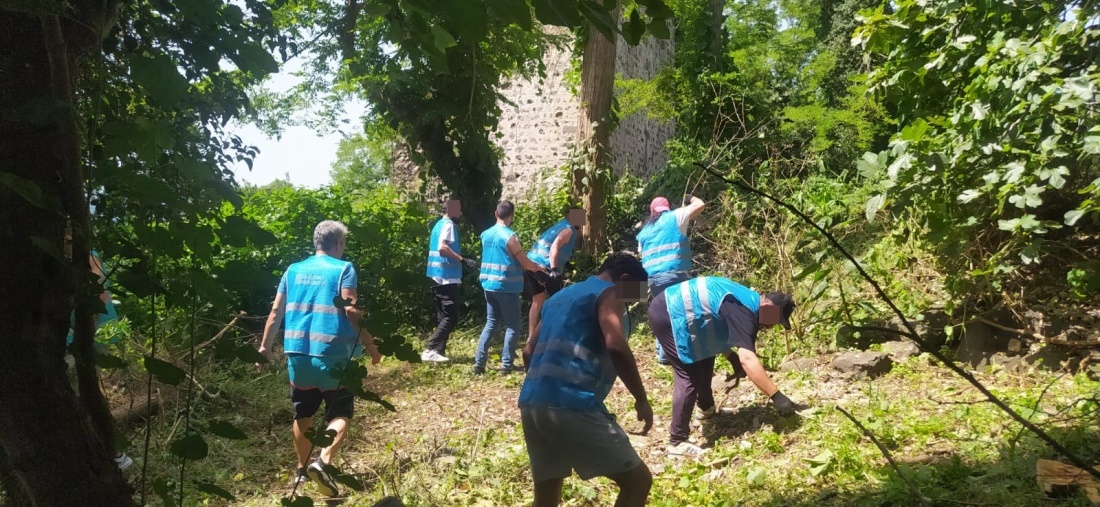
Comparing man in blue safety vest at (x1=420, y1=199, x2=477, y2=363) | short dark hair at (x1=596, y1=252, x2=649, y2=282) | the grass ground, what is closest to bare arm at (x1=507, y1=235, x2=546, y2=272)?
man in blue safety vest at (x1=420, y1=199, x2=477, y2=363)

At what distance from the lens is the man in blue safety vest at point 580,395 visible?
3.07 metres

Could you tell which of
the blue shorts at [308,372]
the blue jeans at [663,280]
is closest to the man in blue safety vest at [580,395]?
the blue shorts at [308,372]

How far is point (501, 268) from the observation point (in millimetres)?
7117

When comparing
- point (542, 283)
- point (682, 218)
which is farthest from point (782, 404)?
point (542, 283)

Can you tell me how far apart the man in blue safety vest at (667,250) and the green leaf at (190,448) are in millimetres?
5367

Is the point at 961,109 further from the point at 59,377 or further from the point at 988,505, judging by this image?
the point at 59,377

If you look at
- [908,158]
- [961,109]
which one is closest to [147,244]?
[908,158]

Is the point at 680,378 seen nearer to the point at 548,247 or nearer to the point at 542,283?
the point at 542,283

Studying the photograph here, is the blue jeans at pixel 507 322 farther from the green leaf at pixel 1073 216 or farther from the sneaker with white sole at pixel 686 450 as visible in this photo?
the green leaf at pixel 1073 216

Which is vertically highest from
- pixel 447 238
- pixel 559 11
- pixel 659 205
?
pixel 559 11

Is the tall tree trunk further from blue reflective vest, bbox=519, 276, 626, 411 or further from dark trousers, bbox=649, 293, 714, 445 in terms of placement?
blue reflective vest, bbox=519, 276, 626, 411

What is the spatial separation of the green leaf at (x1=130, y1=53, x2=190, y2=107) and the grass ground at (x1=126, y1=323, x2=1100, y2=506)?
192 cm

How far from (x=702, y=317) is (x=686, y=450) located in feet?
2.97

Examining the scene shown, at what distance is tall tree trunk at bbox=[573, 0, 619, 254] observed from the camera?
31.6 ft
